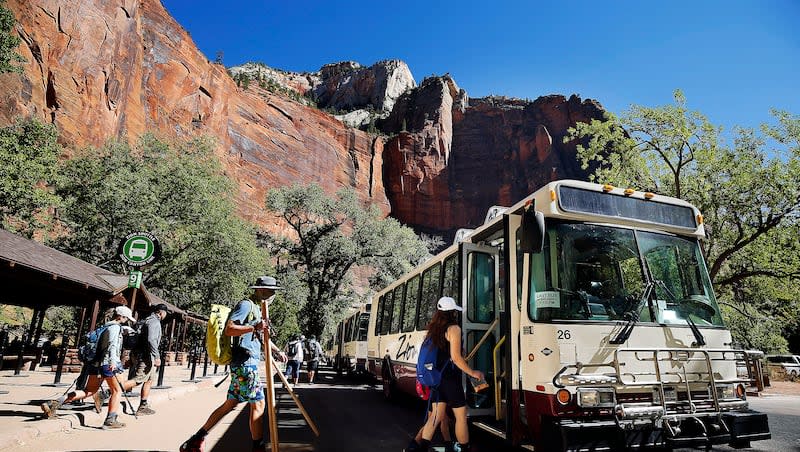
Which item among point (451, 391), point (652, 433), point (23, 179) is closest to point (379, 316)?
point (451, 391)

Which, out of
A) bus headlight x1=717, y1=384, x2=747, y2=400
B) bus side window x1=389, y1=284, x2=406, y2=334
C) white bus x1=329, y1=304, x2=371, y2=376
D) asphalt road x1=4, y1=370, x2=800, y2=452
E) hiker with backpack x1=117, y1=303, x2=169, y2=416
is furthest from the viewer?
white bus x1=329, y1=304, x2=371, y2=376

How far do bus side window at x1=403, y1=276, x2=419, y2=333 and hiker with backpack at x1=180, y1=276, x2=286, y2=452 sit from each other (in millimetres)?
4846

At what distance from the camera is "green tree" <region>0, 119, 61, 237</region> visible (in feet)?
64.4

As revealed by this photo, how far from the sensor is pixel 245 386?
4.84m

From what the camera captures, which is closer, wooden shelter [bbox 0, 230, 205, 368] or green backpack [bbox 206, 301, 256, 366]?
green backpack [bbox 206, 301, 256, 366]

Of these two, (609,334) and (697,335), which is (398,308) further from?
(697,335)

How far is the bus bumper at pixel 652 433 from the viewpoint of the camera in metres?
4.20

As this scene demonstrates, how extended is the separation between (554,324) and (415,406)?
728cm

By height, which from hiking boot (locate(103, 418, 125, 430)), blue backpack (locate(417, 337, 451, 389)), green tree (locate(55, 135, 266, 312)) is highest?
green tree (locate(55, 135, 266, 312))

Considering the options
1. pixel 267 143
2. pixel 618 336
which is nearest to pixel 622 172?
pixel 618 336

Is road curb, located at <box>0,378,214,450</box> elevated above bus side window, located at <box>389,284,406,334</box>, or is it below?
below

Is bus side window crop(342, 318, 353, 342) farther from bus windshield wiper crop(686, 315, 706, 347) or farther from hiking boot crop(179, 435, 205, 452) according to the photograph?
bus windshield wiper crop(686, 315, 706, 347)

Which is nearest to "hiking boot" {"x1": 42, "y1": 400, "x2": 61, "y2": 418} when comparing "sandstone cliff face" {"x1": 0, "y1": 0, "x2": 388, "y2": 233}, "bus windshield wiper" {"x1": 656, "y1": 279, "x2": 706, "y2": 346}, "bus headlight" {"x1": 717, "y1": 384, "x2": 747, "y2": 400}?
"bus windshield wiper" {"x1": 656, "y1": 279, "x2": 706, "y2": 346}

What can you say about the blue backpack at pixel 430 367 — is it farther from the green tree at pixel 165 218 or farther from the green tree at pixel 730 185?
the green tree at pixel 165 218
